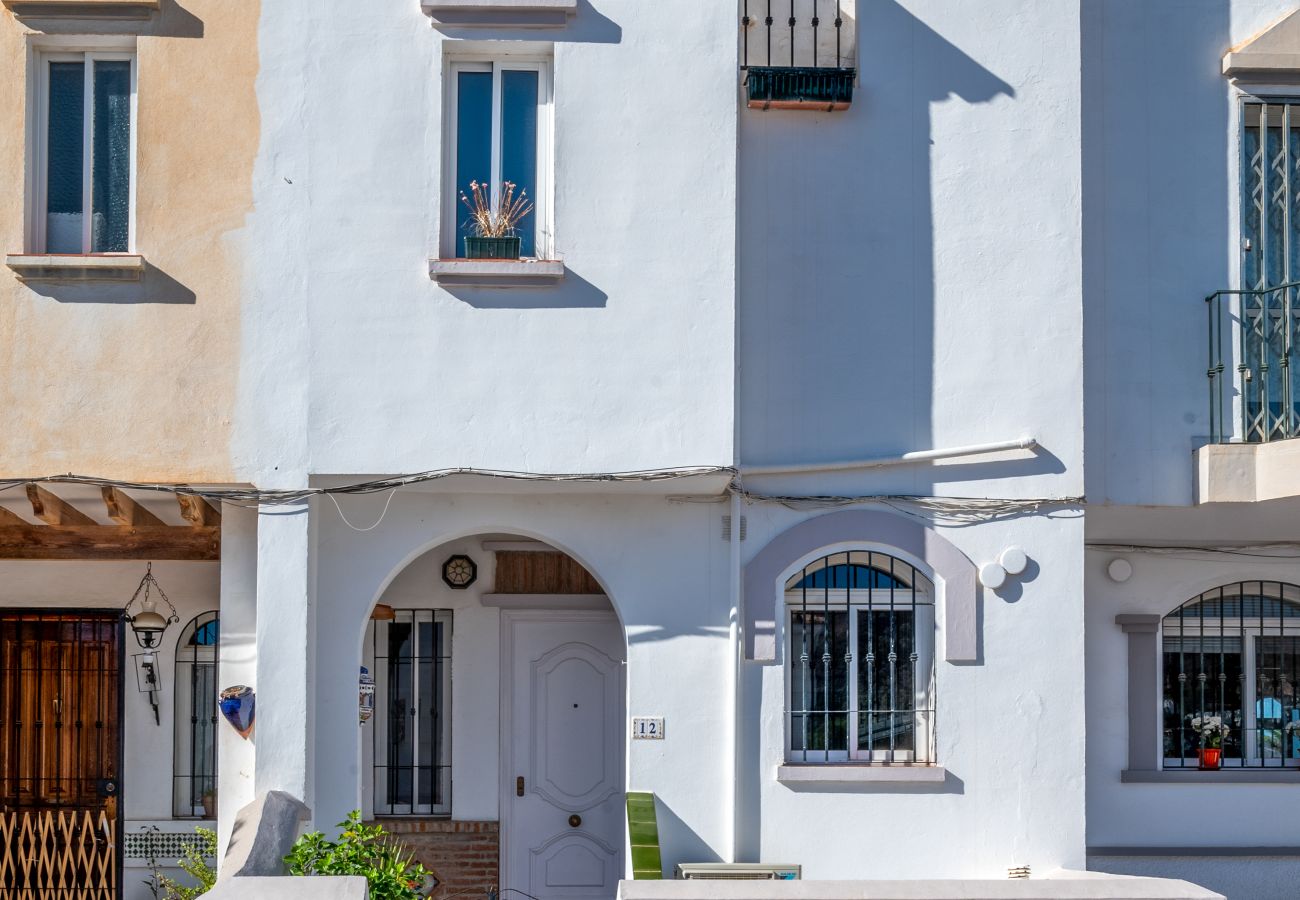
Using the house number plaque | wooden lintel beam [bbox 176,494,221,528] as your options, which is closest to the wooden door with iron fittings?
wooden lintel beam [bbox 176,494,221,528]

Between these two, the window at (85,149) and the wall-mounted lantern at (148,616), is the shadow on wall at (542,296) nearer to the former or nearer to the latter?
the window at (85,149)

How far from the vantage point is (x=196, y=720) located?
11.0 meters

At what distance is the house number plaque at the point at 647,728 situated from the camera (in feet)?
30.2

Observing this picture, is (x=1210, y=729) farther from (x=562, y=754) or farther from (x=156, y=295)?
→ (x=156, y=295)

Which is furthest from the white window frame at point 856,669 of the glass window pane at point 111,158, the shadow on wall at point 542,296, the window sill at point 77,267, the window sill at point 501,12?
the glass window pane at point 111,158

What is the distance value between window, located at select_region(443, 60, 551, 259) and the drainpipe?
2217 millimetres

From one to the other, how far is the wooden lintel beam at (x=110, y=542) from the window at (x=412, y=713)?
1.89 m

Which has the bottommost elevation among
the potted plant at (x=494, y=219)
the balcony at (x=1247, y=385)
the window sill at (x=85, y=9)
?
the balcony at (x=1247, y=385)

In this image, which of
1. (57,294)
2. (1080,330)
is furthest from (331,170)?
(1080,330)

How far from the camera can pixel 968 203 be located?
9445mm

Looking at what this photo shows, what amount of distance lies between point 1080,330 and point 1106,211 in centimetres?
102

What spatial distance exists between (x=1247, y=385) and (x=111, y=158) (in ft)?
25.4

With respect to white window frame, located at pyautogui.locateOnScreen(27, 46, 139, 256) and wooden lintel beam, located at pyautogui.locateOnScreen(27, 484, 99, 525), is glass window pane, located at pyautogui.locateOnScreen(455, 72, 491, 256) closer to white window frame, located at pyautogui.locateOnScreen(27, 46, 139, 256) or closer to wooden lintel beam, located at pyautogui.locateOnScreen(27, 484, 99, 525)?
white window frame, located at pyautogui.locateOnScreen(27, 46, 139, 256)

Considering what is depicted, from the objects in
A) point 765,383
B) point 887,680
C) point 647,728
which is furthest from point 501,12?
point 887,680
